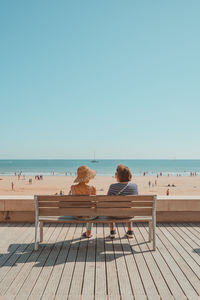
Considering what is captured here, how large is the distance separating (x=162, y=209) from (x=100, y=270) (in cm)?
237

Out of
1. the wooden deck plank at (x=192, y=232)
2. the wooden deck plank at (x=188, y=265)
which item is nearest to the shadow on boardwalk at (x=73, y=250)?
the wooden deck plank at (x=188, y=265)

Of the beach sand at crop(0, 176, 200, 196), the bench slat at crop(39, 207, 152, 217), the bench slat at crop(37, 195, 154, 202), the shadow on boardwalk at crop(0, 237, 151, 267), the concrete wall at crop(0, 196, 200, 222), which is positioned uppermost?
the bench slat at crop(37, 195, 154, 202)

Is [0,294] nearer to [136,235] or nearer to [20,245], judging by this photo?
[20,245]

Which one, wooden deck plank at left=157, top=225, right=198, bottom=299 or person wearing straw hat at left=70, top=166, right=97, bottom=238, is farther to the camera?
person wearing straw hat at left=70, top=166, right=97, bottom=238

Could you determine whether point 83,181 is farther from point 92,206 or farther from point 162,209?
point 162,209

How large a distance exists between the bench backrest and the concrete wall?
141 centimetres

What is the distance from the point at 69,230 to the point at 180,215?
6.86ft

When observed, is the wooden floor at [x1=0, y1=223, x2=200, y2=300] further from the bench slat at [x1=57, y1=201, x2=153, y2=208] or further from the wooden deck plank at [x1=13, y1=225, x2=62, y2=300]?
the bench slat at [x1=57, y1=201, x2=153, y2=208]

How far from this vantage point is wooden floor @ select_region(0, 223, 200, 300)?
9.00ft

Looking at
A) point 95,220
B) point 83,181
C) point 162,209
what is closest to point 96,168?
point 162,209

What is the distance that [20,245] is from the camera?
4133mm

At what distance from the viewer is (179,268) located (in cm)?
332

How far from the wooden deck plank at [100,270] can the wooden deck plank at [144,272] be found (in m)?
0.40

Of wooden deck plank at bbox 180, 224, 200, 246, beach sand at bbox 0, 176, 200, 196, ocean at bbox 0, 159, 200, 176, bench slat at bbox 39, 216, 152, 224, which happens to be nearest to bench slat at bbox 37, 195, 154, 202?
bench slat at bbox 39, 216, 152, 224
